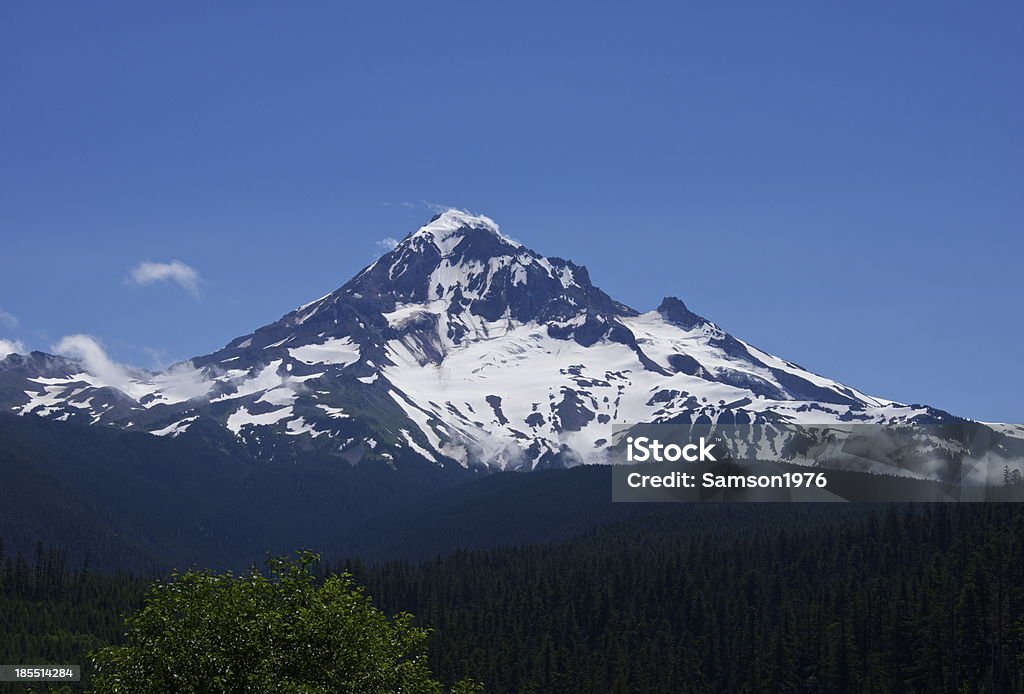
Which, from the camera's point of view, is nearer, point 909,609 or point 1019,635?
point 1019,635

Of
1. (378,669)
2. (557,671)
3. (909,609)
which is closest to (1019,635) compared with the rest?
(909,609)

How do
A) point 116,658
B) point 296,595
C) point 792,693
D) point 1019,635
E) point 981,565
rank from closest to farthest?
point 116,658
point 296,595
point 1019,635
point 792,693
point 981,565

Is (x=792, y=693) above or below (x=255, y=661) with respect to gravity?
below

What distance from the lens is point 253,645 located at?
45281mm

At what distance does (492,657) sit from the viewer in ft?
650

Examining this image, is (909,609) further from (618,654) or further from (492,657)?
(492,657)

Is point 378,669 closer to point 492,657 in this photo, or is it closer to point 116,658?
point 116,658

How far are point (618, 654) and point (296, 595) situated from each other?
157m

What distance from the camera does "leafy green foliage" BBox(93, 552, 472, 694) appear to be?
4453cm

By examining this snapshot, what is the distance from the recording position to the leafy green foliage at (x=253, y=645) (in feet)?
146

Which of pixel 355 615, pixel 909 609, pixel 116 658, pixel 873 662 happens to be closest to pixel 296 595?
pixel 355 615

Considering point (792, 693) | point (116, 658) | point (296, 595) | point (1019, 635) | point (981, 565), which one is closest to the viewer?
point (116, 658)

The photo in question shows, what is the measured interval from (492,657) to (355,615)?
512 ft

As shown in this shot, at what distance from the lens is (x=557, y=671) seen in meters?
197
